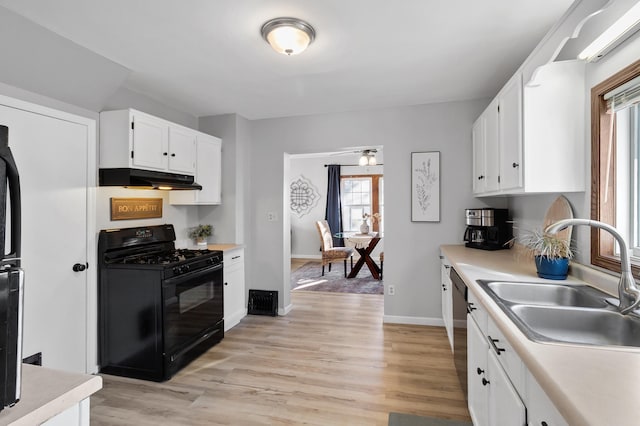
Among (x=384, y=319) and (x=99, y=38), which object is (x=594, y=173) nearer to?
(x=384, y=319)

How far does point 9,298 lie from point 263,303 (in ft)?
11.5

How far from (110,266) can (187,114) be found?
6.56 feet

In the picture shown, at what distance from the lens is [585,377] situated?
0.85 metres

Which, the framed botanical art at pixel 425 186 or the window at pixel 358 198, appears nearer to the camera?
the framed botanical art at pixel 425 186

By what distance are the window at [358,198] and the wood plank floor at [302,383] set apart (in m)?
4.20

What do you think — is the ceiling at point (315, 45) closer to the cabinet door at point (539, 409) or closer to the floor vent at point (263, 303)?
the cabinet door at point (539, 409)

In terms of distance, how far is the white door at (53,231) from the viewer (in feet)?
7.06

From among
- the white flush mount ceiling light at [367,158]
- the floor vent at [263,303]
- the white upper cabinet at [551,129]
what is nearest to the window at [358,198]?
the white flush mount ceiling light at [367,158]

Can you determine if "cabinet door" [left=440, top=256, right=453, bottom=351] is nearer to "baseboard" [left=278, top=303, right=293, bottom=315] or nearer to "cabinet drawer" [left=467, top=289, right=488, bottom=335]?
"cabinet drawer" [left=467, top=289, right=488, bottom=335]

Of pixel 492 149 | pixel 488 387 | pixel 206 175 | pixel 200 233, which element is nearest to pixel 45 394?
pixel 488 387

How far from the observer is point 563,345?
1.02 m

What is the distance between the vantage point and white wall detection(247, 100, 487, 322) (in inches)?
141

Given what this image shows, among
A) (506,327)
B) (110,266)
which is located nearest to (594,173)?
(506,327)

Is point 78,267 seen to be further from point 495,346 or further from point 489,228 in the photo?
point 489,228
